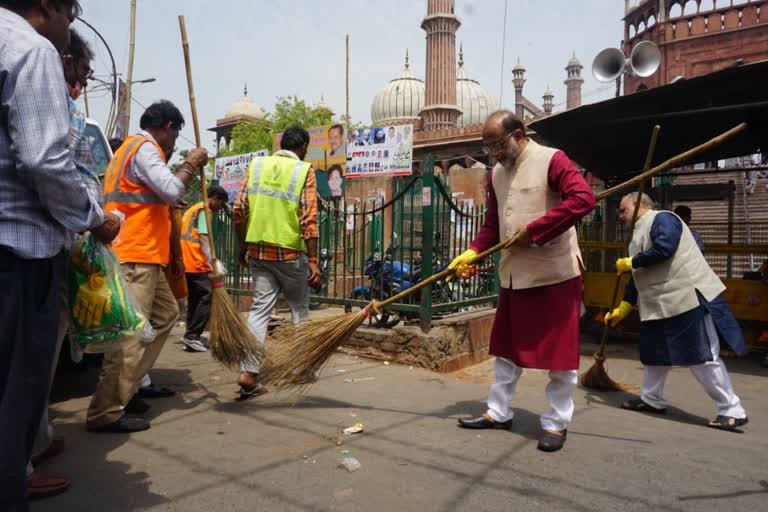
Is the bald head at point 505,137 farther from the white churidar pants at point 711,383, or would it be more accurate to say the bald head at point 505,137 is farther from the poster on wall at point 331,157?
the poster on wall at point 331,157

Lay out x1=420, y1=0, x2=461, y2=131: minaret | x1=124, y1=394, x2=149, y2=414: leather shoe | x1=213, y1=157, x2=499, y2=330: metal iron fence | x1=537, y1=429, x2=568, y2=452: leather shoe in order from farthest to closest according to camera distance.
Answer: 1. x1=420, y1=0, x2=461, y2=131: minaret
2. x1=213, y1=157, x2=499, y2=330: metal iron fence
3. x1=124, y1=394, x2=149, y2=414: leather shoe
4. x1=537, y1=429, x2=568, y2=452: leather shoe

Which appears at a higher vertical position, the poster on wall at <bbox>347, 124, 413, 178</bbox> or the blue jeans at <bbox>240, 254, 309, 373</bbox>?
the poster on wall at <bbox>347, 124, 413, 178</bbox>

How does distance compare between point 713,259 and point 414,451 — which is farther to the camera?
point 713,259

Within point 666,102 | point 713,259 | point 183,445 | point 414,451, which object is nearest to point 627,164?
point 713,259

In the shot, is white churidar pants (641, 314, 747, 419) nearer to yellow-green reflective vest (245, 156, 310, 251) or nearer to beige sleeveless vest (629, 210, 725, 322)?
beige sleeveless vest (629, 210, 725, 322)

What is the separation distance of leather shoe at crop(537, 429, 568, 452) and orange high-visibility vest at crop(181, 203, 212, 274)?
13.7ft

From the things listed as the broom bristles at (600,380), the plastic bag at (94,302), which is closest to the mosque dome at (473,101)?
the broom bristles at (600,380)

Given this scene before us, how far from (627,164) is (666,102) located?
2.46 metres

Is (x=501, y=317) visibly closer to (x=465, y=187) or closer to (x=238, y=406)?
(x=238, y=406)

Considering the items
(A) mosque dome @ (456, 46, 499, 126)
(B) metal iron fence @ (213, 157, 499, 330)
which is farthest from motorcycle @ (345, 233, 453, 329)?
(A) mosque dome @ (456, 46, 499, 126)

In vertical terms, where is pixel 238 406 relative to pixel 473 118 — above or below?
below

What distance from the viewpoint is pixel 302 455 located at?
274cm

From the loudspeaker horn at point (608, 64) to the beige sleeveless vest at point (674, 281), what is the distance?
32.7 ft

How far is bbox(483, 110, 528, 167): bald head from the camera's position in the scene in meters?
3.18
